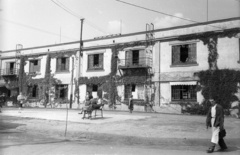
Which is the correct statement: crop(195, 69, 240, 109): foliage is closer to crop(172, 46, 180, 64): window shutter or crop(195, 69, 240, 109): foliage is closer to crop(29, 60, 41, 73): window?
crop(172, 46, 180, 64): window shutter

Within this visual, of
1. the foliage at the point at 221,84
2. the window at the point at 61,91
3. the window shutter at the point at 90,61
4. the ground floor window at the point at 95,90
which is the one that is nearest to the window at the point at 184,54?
the foliage at the point at 221,84

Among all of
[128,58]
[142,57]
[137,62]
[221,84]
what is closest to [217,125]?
[221,84]

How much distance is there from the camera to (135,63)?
24.9 m

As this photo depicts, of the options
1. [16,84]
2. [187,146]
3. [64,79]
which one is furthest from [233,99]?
[16,84]

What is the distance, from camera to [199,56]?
69.7 ft

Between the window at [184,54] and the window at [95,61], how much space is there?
8.47 m

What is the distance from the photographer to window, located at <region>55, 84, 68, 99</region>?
29.4m

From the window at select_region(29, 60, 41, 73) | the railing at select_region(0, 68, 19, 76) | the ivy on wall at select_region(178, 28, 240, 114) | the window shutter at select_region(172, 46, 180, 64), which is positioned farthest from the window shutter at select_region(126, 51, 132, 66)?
the railing at select_region(0, 68, 19, 76)

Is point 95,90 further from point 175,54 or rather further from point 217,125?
point 217,125

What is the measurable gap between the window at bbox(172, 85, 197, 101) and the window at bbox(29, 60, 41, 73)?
18.8m

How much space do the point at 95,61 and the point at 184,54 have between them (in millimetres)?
10245

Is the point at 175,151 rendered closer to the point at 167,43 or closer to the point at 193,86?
the point at 193,86

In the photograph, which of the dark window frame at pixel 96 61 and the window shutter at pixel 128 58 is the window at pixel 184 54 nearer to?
the window shutter at pixel 128 58

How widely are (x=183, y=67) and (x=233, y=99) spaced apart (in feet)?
16.2
